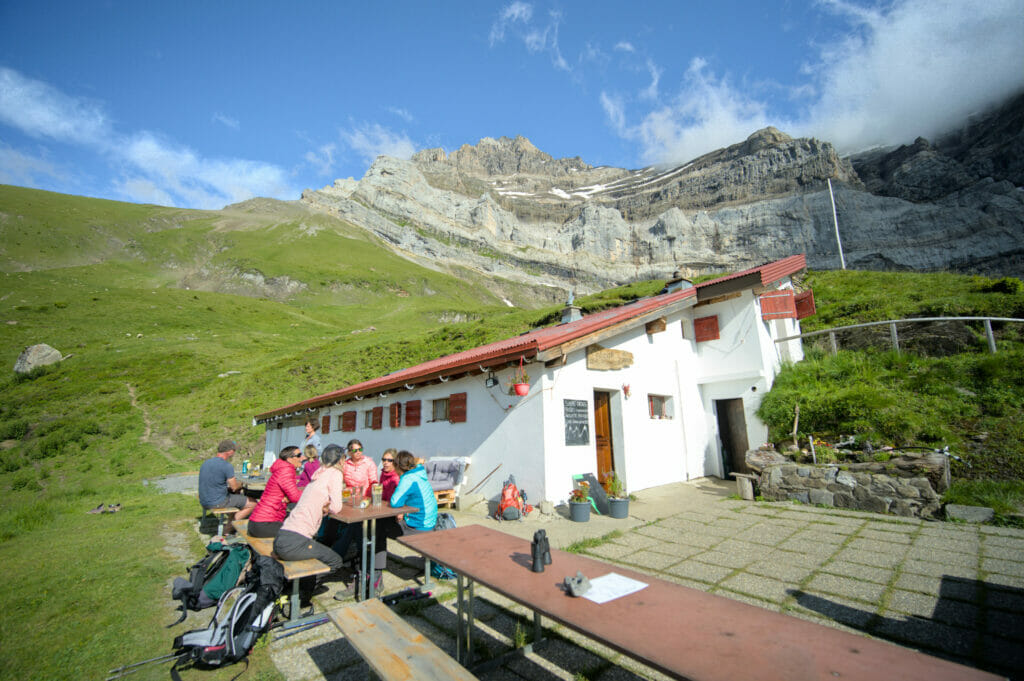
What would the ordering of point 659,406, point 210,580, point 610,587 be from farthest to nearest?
point 659,406, point 210,580, point 610,587

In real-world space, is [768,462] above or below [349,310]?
below

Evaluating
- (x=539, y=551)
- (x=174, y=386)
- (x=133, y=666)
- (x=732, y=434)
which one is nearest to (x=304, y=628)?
(x=133, y=666)

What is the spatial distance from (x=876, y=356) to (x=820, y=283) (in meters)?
16.4

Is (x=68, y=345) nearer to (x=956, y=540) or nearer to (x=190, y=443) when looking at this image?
(x=190, y=443)

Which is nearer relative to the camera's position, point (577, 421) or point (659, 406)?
point (577, 421)

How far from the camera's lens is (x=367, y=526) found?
4523 mm

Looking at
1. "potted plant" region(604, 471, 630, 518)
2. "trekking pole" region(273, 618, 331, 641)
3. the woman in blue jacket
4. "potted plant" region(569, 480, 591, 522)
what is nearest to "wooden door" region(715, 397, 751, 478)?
"potted plant" region(604, 471, 630, 518)

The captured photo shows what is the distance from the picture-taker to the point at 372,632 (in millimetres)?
2713

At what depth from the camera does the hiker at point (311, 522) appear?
3.95m

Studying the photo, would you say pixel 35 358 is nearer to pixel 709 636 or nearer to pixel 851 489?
pixel 709 636

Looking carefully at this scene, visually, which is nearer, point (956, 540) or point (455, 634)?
point (455, 634)

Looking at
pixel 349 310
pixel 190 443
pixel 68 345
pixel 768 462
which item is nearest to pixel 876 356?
pixel 768 462

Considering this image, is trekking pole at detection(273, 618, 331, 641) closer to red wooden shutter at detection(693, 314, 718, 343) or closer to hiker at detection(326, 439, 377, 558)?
hiker at detection(326, 439, 377, 558)

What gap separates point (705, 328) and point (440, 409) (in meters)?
7.91
